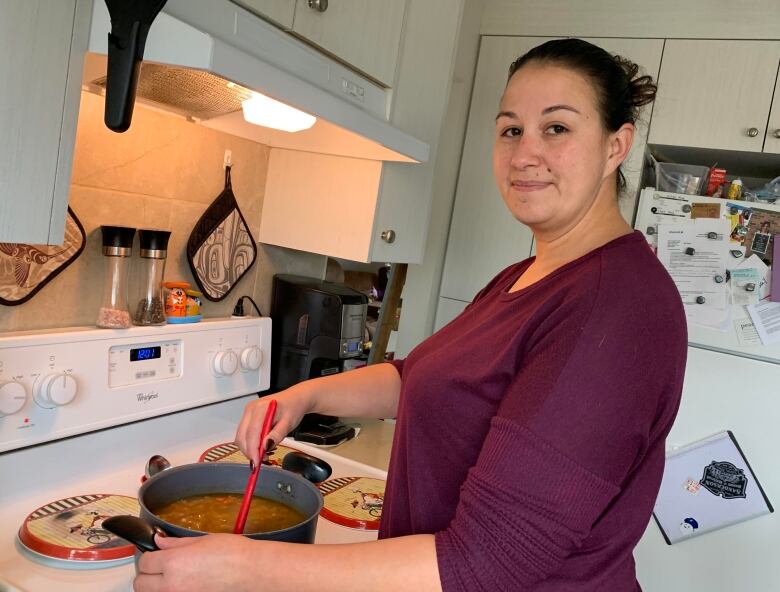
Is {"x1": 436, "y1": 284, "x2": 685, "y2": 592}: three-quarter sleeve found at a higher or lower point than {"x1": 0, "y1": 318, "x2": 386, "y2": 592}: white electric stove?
higher

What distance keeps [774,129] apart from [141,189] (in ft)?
6.29

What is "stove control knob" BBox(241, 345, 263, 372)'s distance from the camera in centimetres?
147

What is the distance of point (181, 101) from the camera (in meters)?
1.18

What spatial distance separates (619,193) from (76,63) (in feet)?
2.38

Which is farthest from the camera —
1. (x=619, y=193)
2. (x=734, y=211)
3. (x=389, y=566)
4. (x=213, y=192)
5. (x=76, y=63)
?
(x=734, y=211)

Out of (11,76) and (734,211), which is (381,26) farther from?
(734,211)

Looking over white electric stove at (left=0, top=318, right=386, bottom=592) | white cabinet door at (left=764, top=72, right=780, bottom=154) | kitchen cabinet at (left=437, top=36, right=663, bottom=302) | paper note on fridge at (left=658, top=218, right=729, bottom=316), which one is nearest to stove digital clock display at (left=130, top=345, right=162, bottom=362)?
white electric stove at (left=0, top=318, right=386, bottom=592)

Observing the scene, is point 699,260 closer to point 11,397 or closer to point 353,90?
point 353,90

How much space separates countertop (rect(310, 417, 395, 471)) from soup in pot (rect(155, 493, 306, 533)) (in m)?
0.47

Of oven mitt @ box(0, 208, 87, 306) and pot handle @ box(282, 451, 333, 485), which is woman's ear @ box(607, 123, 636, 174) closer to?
pot handle @ box(282, 451, 333, 485)

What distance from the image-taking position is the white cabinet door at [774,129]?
2.11 metres

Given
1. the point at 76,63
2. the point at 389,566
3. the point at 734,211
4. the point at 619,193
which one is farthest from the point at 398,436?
the point at 734,211

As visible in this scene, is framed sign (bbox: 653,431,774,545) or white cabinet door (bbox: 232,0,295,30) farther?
framed sign (bbox: 653,431,774,545)

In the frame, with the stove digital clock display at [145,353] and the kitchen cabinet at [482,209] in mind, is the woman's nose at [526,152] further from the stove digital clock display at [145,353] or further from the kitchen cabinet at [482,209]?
the kitchen cabinet at [482,209]
